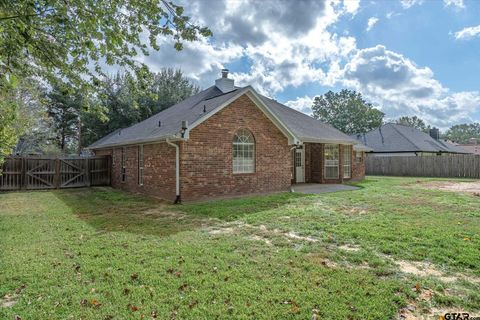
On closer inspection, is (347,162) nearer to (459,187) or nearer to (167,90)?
(459,187)

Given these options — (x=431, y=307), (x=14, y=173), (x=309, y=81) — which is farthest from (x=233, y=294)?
(x=309, y=81)

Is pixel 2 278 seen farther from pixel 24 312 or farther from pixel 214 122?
pixel 214 122

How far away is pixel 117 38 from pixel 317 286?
4.08 meters

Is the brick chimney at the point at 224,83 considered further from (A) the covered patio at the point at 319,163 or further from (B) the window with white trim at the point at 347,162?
(B) the window with white trim at the point at 347,162

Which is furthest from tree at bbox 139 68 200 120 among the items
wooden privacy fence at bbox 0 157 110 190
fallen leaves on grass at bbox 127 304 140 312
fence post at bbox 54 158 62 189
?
fallen leaves on grass at bbox 127 304 140 312

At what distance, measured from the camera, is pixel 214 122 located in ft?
36.7

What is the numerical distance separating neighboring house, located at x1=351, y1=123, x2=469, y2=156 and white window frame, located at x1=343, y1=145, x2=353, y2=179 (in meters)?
9.79

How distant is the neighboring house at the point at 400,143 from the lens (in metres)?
28.3

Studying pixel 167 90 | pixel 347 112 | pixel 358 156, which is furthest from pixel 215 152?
pixel 347 112

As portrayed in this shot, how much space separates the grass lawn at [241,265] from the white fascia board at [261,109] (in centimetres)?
393

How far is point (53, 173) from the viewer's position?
53.0 ft

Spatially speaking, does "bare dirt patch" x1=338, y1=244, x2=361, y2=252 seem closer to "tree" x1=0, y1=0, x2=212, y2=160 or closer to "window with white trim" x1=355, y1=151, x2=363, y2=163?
"tree" x1=0, y1=0, x2=212, y2=160

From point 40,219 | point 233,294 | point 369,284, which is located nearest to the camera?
A: point 233,294

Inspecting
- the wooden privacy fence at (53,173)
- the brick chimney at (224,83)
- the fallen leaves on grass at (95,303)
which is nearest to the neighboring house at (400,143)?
the brick chimney at (224,83)
